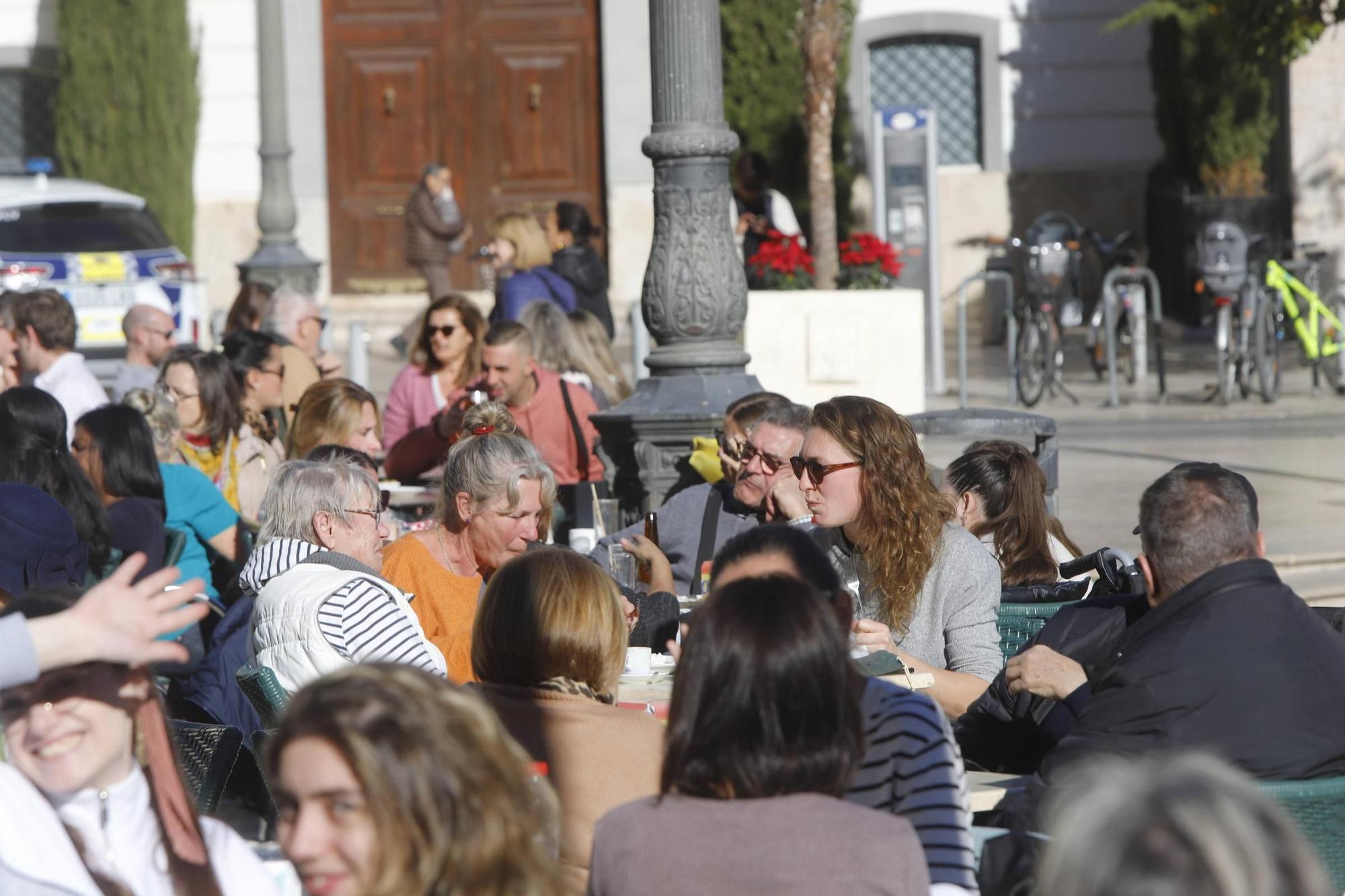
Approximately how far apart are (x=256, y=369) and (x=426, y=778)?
6.59 meters

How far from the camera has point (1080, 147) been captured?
21.0 m

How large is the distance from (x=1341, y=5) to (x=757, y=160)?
14.4 feet

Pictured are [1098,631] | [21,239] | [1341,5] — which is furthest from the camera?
[21,239]

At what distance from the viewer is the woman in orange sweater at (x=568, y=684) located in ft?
11.6

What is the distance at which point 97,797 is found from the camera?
8.82ft

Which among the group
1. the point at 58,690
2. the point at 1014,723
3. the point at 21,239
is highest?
the point at 21,239

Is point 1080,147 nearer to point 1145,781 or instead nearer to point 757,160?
point 757,160

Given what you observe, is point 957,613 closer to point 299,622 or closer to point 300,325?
point 299,622

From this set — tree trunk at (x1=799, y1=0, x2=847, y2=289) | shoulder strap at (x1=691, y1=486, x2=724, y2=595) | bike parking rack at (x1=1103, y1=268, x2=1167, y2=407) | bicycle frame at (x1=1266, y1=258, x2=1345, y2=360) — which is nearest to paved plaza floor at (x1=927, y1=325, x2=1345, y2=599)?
bike parking rack at (x1=1103, y1=268, x2=1167, y2=407)

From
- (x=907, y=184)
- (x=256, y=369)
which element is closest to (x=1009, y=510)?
(x=256, y=369)

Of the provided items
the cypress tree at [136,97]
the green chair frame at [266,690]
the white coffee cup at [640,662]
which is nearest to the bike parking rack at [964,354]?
the cypress tree at [136,97]

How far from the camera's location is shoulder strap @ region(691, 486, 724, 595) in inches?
249

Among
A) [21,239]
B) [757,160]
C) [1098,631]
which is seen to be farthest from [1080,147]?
[1098,631]

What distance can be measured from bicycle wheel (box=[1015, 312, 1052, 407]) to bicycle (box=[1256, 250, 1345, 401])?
164 centimetres
